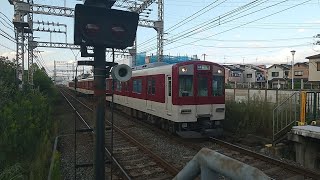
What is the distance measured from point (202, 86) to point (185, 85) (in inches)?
29.6

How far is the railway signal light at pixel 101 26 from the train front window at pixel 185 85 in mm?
7490

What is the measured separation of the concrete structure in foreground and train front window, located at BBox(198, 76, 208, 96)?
349 cm

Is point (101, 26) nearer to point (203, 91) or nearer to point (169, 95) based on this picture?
point (169, 95)

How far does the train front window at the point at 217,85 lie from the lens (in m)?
12.1

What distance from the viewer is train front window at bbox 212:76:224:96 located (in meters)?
12.1

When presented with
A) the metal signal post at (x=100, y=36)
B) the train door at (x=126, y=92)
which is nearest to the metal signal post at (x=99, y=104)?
the metal signal post at (x=100, y=36)

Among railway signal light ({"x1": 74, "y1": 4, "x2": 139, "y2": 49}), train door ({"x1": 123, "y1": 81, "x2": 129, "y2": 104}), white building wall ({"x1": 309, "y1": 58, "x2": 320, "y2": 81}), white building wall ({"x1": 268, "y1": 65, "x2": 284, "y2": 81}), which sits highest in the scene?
white building wall ({"x1": 268, "y1": 65, "x2": 284, "y2": 81})

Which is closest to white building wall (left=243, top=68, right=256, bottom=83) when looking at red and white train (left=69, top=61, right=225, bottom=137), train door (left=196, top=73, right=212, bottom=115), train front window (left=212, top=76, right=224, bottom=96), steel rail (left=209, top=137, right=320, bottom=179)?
train front window (left=212, top=76, right=224, bottom=96)

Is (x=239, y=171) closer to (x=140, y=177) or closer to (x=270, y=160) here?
(x=140, y=177)

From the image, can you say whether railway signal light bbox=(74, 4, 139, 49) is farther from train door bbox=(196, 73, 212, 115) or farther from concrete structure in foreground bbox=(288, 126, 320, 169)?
train door bbox=(196, 73, 212, 115)

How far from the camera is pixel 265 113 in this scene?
1281cm

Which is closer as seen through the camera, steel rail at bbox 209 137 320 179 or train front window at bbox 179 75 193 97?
steel rail at bbox 209 137 320 179

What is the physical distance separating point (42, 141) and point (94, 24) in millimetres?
6354

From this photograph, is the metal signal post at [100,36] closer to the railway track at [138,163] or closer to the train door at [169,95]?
the railway track at [138,163]
